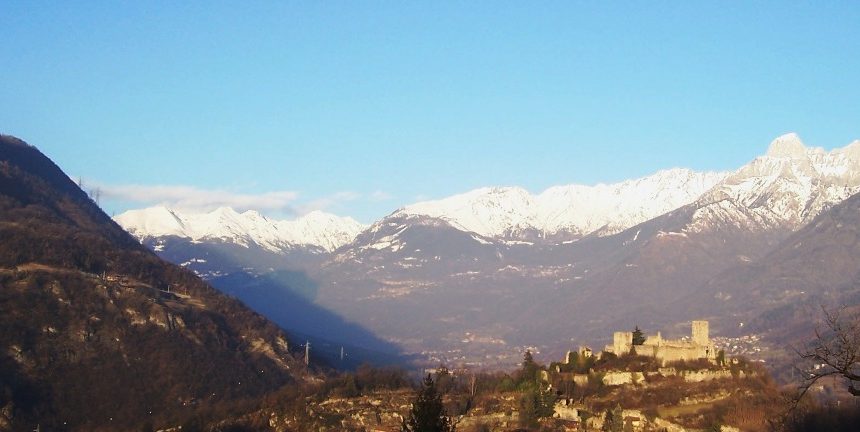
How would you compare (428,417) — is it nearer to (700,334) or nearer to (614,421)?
(614,421)

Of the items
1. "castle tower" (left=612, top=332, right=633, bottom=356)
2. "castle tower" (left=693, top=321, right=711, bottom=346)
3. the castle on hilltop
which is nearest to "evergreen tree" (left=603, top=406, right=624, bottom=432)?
the castle on hilltop

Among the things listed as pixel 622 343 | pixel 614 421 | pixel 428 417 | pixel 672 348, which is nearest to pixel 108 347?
pixel 622 343

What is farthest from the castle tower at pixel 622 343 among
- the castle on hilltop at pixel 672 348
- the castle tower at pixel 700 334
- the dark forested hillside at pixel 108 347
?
the dark forested hillside at pixel 108 347

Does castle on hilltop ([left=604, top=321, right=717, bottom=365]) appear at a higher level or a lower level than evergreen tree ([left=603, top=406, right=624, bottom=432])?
higher

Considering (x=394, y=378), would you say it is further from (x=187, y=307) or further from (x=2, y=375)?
(x=187, y=307)

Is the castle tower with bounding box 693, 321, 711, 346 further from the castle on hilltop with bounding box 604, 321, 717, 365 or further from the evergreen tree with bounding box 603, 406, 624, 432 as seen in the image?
the evergreen tree with bounding box 603, 406, 624, 432

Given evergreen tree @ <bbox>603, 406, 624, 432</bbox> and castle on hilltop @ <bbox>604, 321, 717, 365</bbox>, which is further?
castle on hilltop @ <bbox>604, 321, 717, 365</bbox>
